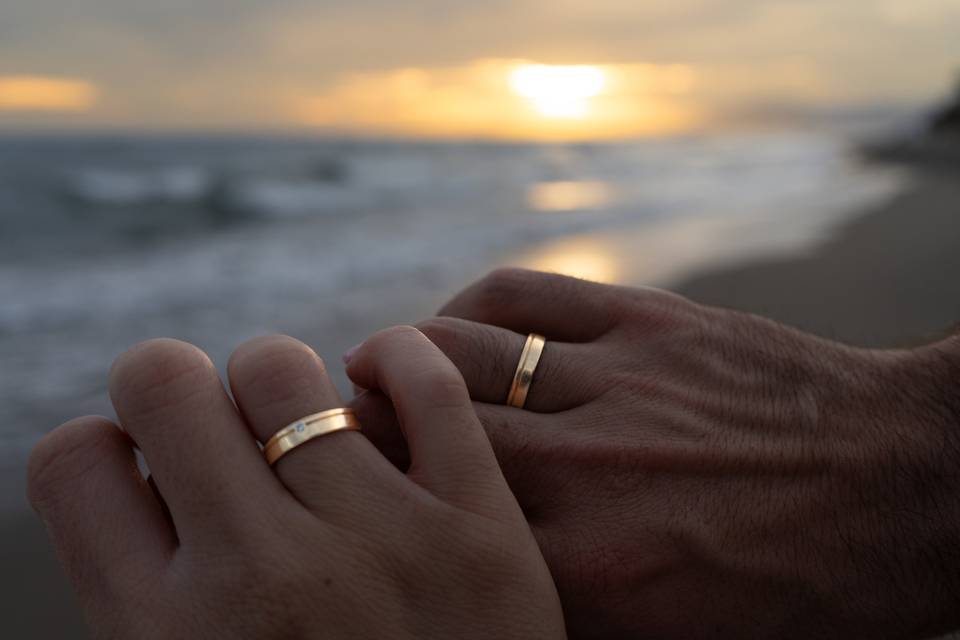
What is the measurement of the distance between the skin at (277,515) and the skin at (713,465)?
0.56 ft

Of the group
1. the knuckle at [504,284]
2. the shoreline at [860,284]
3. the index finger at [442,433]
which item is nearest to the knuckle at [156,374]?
the index finger at [442,433]

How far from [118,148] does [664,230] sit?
25.3 meters

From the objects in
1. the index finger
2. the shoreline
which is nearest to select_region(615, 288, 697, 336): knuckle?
the index finger

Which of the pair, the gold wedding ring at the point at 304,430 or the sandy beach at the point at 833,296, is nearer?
the gold wedding ring at the point at 304,430

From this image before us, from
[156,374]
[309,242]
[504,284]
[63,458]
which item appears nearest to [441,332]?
[504,284]

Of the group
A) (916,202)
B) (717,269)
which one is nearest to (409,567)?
(717,269)

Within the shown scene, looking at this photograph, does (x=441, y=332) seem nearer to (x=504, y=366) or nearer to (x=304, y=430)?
(x=504, y=366)

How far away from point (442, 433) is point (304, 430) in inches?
6.7

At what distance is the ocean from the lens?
14.6 feet

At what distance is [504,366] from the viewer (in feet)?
4.09

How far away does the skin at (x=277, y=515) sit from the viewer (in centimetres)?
85

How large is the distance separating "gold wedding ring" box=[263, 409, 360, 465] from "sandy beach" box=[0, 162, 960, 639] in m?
1.37

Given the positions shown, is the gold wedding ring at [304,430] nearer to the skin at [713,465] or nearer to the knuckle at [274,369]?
the knuckle at [274,369]

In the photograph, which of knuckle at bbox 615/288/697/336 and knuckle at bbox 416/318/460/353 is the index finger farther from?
knuckle at bbox 615/288/697/336
